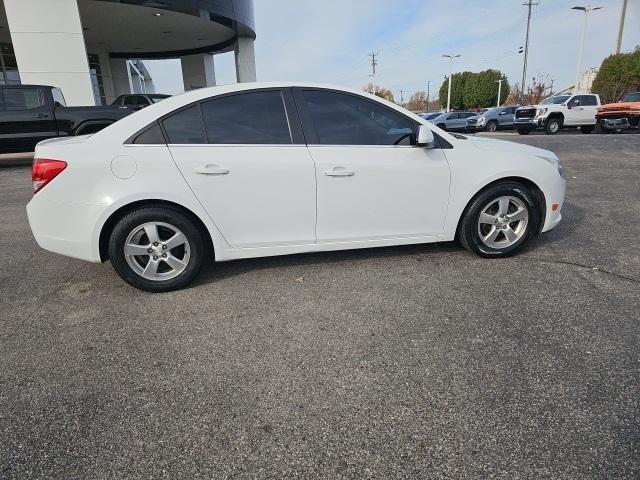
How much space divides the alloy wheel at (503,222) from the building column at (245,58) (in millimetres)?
20510

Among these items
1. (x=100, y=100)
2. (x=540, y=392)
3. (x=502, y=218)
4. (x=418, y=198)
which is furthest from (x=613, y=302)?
(x=100, y=100)

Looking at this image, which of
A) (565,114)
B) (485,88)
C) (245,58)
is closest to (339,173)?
(245,58)

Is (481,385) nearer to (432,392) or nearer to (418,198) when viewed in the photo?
(432,392)

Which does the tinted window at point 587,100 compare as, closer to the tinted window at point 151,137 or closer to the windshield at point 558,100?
the windshield at point 558,100

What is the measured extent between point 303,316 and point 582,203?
510cm

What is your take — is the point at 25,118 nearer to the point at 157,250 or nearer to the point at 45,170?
the point at 45,170

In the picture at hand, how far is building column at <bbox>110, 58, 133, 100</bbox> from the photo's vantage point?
2470 centimetres

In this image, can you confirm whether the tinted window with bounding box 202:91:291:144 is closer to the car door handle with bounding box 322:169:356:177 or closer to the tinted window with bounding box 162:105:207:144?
the tinted window with bounding box 162:105:207:144

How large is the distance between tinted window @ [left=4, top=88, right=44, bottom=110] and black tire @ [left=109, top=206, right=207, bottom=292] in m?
9.34

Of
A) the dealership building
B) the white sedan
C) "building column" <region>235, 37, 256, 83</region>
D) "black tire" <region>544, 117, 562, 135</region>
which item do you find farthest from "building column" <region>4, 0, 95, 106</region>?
"black tire" <region>544, 117, 562, 135</region>

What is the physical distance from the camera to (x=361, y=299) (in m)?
3.22

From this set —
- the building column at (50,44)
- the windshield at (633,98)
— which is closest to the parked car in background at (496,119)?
the windshield at (633,98)

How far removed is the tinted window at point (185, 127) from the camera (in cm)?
327

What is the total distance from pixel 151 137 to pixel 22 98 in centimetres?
945
